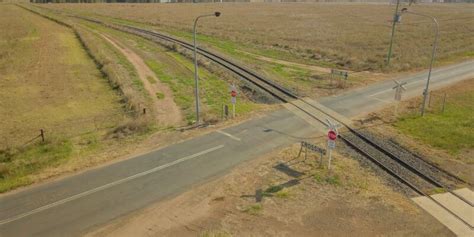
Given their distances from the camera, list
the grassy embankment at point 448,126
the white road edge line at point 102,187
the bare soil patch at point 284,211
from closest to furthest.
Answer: the bare soil patch at point 284,211 → the white road edge line at point 102,187 → the grassy embankment at point 448,126

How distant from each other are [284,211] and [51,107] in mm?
23705

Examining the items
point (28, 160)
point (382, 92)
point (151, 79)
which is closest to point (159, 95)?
point (151, 79)

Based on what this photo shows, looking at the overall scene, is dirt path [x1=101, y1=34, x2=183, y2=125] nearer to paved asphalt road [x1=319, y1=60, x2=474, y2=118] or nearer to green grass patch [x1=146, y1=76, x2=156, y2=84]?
green grass patch [x1=146, y1=76, x2=156, y2=84]

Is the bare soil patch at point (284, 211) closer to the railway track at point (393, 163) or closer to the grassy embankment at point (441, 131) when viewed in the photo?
the railway track at point (393, 163)

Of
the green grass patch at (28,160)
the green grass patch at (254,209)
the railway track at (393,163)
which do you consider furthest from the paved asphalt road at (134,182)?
the green grass patch at (254,209)

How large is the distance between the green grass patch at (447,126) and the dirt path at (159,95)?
1738 centimetres

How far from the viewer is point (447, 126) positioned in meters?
27.9

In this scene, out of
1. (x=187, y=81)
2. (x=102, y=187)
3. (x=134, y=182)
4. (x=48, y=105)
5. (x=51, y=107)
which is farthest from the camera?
(x=187, y=81)

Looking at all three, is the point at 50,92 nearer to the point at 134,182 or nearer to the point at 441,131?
the point at 134,182

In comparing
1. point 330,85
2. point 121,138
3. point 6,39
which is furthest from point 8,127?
point 6,39

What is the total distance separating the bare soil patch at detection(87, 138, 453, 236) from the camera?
16.2 meters

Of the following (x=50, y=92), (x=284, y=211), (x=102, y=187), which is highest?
(x=50, y=92)

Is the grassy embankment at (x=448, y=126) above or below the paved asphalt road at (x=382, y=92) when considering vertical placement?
below

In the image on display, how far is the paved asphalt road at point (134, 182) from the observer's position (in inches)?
660
